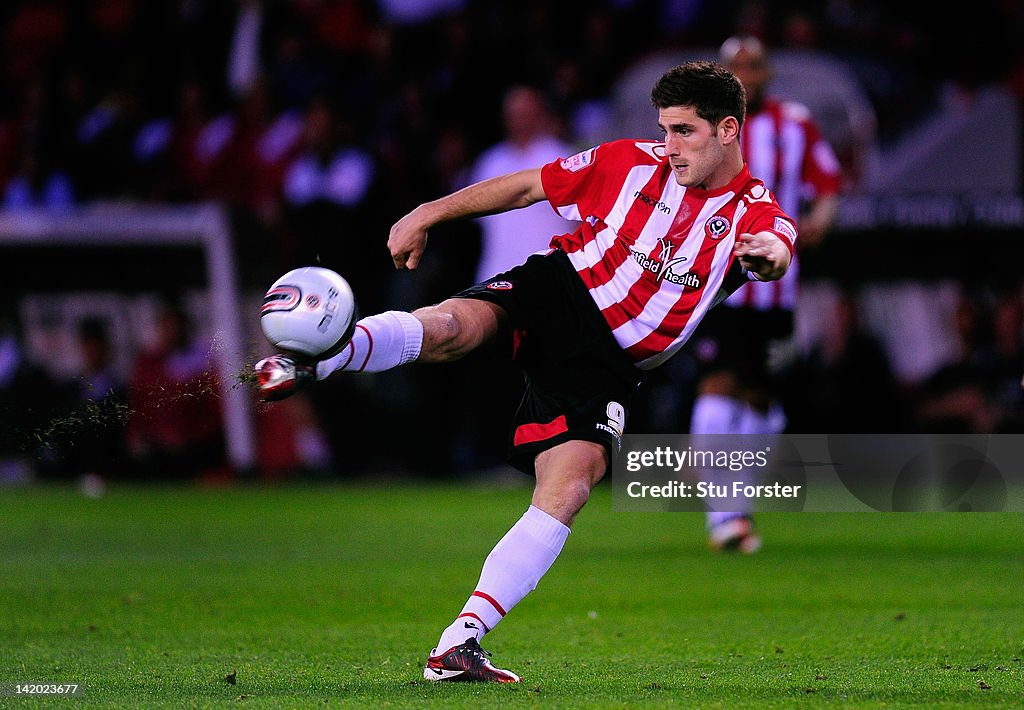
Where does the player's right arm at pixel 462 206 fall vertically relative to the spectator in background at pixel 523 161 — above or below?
below

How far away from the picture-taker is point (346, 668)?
4633mm

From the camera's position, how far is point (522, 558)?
179 inches

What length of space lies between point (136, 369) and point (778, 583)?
6.29 m

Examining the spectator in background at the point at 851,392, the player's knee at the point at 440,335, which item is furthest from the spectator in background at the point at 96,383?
the player's knee at the point at 440,335

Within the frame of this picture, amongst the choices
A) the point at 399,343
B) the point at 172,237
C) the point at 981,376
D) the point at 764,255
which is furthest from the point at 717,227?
the point at 172,237

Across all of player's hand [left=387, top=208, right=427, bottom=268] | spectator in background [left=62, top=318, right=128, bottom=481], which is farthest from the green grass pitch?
player's hand [left=387, top=208, right=427, bottom=268]

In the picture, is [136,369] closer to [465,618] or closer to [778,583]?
[778,583]

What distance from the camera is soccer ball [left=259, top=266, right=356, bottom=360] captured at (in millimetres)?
4129

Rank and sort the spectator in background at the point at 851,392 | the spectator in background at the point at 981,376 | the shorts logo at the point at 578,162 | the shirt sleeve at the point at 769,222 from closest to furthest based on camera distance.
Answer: the shirt sleeve at the point at 769,222 → the shorts logo at the point at 578,162 → the spectator in background at the point at 981,376 → the spectator in background at the point at 851,392

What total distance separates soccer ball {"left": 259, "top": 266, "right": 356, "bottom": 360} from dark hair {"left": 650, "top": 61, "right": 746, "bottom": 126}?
1193 mm

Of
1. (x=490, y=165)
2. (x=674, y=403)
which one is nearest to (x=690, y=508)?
(x=674, y=403)

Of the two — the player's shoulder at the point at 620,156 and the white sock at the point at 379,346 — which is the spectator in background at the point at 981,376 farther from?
the white sock at the point at 379,346

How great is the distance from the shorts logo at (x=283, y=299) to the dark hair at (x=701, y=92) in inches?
50.5

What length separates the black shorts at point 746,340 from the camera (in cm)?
780
